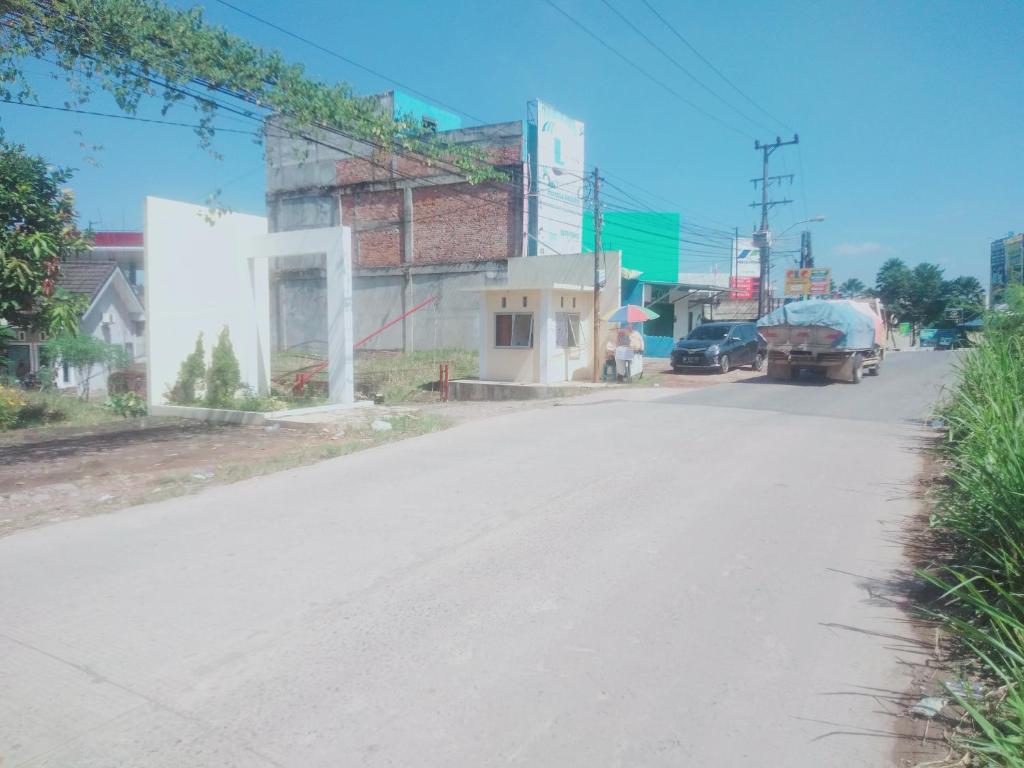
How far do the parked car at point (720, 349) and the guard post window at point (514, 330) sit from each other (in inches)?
242

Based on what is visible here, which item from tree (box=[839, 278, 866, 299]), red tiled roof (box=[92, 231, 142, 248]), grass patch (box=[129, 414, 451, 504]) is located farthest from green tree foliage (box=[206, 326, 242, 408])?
tree (box=[839, 278, 866, 299])

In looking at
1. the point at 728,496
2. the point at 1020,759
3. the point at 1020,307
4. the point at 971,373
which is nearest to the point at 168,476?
the point at 728,496

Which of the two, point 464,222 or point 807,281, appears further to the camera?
point 807,281

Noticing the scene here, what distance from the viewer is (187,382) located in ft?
55.0

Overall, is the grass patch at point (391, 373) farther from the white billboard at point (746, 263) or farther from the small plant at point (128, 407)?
the white billboard at point (746, 263)

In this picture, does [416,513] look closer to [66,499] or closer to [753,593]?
[753,593]

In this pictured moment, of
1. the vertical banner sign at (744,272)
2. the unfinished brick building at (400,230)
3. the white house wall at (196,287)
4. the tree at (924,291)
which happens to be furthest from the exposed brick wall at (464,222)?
the tree at (924,291)

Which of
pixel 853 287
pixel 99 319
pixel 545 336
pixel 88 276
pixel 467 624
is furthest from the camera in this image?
pixel 853 287

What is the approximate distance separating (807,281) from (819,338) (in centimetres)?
2825

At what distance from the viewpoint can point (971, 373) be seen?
357 inches

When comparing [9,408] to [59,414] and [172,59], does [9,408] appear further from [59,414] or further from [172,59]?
[172,59]

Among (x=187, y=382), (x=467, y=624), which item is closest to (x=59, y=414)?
(x=187, y=382)

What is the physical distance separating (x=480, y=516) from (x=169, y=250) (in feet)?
41.2

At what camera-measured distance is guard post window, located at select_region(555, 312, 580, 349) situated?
2226cm
